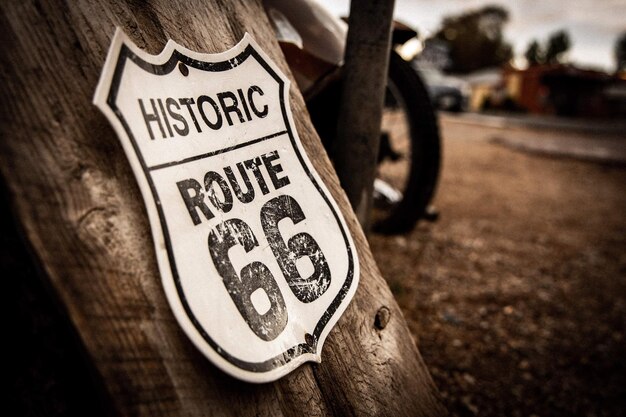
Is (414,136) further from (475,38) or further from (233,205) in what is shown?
(475,38)

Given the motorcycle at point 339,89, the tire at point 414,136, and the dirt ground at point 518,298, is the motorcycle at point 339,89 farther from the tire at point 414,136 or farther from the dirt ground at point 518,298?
the dirt ground at point 518,298

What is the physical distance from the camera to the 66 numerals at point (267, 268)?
661mm

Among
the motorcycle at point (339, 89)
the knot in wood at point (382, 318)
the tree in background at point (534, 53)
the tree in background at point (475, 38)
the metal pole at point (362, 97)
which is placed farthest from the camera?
the tree in background at point (534, 53)

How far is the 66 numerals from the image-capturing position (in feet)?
2.17

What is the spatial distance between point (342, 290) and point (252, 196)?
0.31m

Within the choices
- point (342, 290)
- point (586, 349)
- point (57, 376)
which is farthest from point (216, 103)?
point (586, 349)

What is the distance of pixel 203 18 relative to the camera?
88cm

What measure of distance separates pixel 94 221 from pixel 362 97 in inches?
37.6

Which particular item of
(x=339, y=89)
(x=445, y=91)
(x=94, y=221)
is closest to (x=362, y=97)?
(x=339, y=89)

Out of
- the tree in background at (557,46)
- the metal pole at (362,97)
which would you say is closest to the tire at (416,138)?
the metal pole at (362,97)

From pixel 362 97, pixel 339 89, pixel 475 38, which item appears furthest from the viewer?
pixel 475 38

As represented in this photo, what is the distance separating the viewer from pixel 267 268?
728mm

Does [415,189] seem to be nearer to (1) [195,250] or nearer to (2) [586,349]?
(2) [586,349]

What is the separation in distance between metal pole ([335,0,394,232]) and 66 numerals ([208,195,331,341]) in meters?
0.56
